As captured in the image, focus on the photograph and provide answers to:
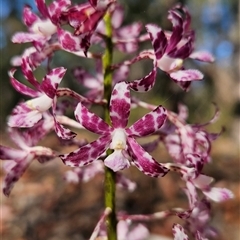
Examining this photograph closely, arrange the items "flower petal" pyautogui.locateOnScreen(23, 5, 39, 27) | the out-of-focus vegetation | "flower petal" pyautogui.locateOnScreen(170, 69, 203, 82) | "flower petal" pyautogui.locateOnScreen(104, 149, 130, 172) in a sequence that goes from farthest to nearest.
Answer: the out-of-focus vegetation
"flower petal" pyautogui.locateOnScreen(23, 5, 39, 27)
"flower petal" pyautogui.locateOnScreen(170, 69, 203, 82)
"flower petal" pyautogui.locateOnScreen(104, 149, 130, 172)

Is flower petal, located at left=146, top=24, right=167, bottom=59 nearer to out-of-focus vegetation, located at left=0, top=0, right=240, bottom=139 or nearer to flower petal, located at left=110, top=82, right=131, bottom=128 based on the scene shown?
flower petal, located at left=110, top=82, right=131, bottom=128

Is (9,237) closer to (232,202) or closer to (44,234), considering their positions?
(44,234)

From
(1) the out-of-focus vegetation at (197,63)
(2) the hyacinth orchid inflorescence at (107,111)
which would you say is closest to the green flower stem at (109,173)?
(2) the hyacinth orchid inflorescence at (107,111)

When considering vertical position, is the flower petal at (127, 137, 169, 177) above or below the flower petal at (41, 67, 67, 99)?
below

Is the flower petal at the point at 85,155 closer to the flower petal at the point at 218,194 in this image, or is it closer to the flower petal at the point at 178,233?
the flower petal at the point at 178,233

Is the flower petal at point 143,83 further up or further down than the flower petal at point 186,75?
further up

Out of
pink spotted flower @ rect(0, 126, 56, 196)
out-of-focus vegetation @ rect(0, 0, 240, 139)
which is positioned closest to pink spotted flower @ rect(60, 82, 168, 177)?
pink spotted flower @ rect(0, 126, 56, 196)

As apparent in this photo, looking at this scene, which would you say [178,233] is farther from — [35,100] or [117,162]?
[35,100]

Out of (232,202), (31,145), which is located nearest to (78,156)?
(31,145)
